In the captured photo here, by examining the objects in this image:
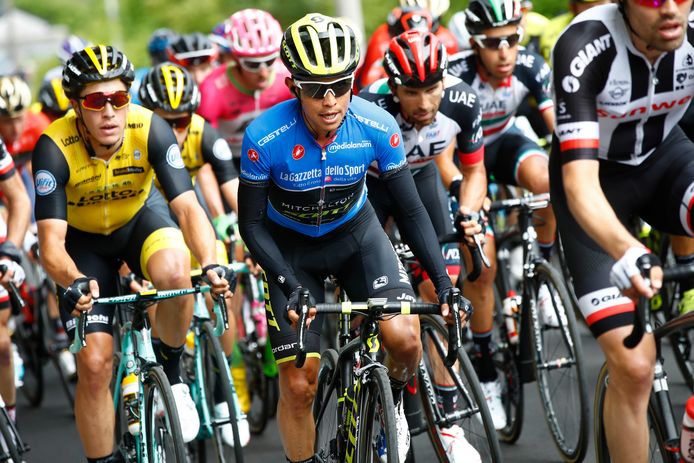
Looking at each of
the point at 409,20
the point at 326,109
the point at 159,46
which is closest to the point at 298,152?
the point at 326,109

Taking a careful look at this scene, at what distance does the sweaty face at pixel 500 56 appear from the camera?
23.3 feet

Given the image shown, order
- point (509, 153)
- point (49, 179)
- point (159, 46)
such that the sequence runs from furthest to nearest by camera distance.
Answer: point (159, 46), point (509, 153), point (49, 179)

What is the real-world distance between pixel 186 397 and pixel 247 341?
200cm

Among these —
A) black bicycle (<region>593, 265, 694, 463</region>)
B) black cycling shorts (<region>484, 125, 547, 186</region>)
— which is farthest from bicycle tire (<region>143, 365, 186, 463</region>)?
black cycling shorts (<region>484, 125, 547, 186</region>)

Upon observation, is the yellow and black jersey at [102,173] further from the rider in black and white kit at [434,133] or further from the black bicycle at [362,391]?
the black bicycle at [362,391]

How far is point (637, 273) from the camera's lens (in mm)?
3598

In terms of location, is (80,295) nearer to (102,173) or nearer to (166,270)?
(166,270)

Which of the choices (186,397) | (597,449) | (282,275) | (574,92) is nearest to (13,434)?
(186,397)

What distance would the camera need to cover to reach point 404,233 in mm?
5141

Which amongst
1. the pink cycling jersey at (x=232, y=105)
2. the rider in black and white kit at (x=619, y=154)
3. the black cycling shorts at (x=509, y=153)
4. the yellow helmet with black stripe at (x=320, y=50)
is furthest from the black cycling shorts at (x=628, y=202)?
the pink cycling jersey at (x=232, y=105)

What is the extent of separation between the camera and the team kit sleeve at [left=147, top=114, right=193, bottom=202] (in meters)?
5.90

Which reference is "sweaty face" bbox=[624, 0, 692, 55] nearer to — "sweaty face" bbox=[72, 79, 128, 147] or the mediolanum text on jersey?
the mediolanum text on jersey

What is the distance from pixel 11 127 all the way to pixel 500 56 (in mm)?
4448

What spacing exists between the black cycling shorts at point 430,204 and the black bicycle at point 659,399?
1995mm
